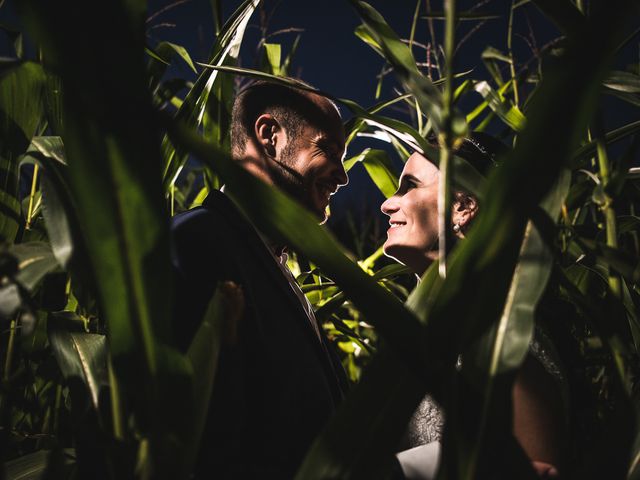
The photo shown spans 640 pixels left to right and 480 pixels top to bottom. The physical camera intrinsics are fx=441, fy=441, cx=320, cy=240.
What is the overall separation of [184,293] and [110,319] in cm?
24

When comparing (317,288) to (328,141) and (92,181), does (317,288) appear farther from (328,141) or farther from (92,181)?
(92,181)

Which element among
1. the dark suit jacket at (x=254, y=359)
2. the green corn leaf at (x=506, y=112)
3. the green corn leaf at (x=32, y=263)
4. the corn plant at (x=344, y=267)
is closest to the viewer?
the corn plant at (x=344, y=267)

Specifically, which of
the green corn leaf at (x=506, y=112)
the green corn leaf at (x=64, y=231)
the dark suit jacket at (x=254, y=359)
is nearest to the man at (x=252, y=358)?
the dark suit jacket at (x=254, y=359)

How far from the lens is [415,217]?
85 centimetres

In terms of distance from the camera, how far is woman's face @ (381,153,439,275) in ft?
2.73

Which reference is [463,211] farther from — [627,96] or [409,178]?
[627,96]

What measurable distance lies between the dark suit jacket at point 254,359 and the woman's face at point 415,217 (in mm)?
317

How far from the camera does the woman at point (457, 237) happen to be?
595 mm

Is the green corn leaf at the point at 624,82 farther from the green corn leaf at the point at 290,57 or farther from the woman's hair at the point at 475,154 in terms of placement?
the green corn leaf at the point at 290,57

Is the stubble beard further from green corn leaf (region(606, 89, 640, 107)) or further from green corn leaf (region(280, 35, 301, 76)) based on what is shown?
green corn leaf (region(606, 89, 640, 107))

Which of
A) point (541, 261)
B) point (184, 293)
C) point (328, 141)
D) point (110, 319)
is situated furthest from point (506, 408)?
point (328, 141)

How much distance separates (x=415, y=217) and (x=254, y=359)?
1.56 feet

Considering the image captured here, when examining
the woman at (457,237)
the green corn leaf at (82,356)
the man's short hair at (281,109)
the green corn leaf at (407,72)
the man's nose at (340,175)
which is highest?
the green corn leaf at (407,72)

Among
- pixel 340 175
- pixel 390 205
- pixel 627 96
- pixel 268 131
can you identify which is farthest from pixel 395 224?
pixel 627 96
